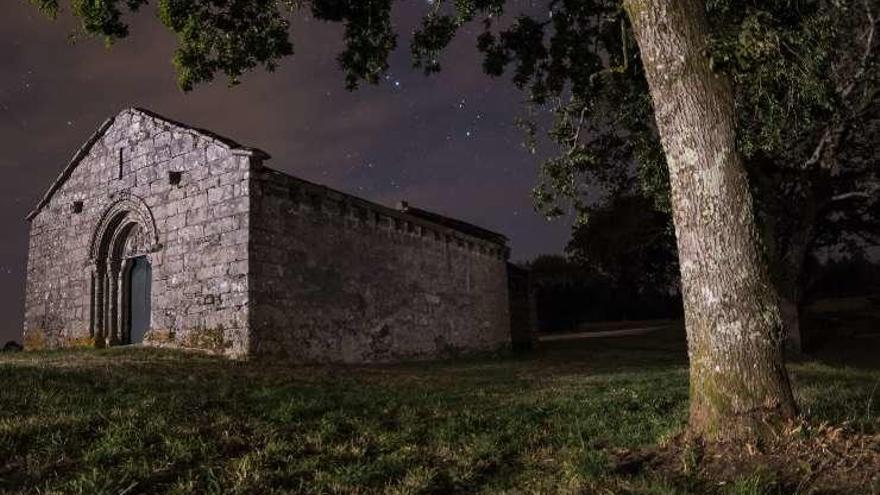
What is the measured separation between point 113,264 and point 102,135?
3911mm

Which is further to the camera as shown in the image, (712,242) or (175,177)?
(175,177)

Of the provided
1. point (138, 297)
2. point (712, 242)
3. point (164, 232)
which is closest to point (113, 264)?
point (138, 297)

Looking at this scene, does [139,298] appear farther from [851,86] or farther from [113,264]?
[851,86]

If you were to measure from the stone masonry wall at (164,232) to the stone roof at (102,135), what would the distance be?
2.0 inches

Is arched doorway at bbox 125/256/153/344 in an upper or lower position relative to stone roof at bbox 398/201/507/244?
lower

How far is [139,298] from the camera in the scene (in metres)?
18.8

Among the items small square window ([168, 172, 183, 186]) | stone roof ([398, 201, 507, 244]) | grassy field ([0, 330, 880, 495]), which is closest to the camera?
grassy field ([0, 330, 880, 495])

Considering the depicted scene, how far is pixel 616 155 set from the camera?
979 inches

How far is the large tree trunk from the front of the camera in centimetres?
650

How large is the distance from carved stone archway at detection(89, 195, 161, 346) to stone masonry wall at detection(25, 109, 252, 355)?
24 centimetres

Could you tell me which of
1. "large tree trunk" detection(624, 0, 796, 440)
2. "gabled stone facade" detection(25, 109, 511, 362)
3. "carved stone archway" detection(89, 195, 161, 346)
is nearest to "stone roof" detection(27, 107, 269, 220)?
"gabled stone facade" detection(25, 109, 511, 362)

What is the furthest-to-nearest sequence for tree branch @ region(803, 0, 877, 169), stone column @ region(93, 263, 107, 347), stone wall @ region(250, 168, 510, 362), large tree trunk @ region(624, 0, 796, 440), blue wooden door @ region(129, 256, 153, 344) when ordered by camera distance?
stone column @ region(93, 263, 107, 347) → blue wooden door @ region(129, 256, 153, 344) → tree branch @ region(803, 0, 877, 169) → stone wall @ region(250, 168, 510, 362) → large tree trunk @ region(624, 0, 796, 440)

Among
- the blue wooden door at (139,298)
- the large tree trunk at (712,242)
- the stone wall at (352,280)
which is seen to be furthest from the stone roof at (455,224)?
the large tree trunk at (712,242)

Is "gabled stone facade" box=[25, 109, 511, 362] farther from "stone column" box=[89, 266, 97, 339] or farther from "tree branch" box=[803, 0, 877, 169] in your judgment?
"tree branch" box=[803, 0, 877, 169]
